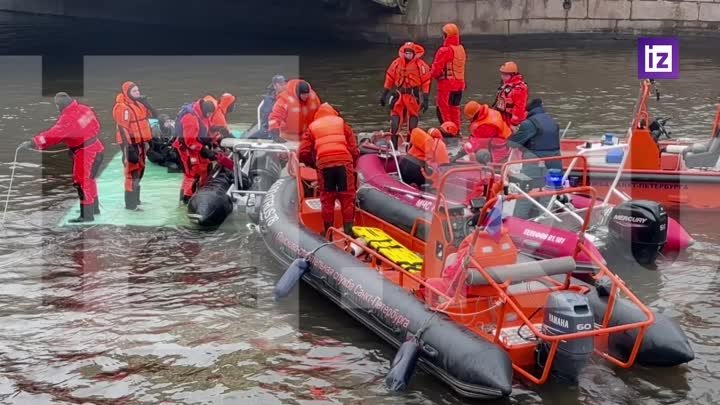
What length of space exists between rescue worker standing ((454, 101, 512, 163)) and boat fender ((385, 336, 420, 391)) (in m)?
4.01

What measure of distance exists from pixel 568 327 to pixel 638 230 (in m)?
2.96

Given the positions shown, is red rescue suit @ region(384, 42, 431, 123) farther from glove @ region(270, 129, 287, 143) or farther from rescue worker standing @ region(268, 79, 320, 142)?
glove @ region(270, 129, 287, 143)

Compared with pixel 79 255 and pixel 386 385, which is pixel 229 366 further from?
pixel 79 255

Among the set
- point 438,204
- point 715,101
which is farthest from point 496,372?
point 715,101

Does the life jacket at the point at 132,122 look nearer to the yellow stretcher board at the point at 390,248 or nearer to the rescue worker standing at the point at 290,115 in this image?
the rescue worker standing at the point at 290,115

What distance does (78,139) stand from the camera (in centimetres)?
1033

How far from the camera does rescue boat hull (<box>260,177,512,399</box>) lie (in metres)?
6.50

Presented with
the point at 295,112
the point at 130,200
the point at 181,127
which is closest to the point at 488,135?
the point at 295,112

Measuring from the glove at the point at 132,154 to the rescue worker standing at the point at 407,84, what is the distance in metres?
3.53

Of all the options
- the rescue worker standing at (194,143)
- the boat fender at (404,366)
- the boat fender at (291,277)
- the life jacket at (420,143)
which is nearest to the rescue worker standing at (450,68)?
the life jacket at (420,143)

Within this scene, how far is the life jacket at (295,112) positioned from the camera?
11.3m

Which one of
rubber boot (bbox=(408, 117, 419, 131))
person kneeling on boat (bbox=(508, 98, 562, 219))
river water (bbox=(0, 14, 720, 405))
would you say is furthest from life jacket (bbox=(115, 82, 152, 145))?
person kneeling on boat (bbox=(508, 98, 562, 219))

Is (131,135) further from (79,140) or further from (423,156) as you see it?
(423,156)

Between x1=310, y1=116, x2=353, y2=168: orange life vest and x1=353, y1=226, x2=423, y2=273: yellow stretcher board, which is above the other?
x1=310, y1=116, x2=353, y2=168: orange life vest
